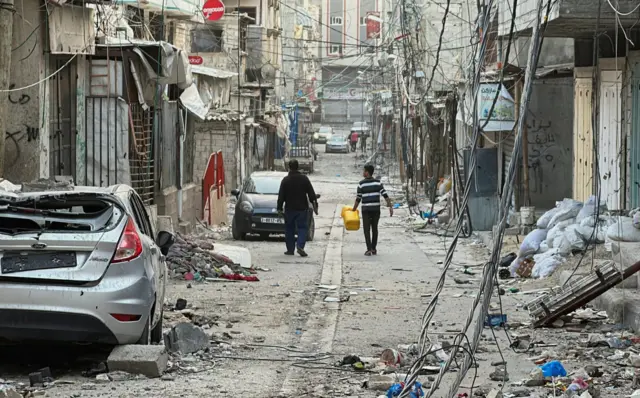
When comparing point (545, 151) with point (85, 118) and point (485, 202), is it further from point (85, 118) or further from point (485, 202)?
point (85, 118)

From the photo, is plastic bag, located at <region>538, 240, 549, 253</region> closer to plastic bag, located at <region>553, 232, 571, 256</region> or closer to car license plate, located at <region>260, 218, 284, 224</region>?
plastic bag, located at <region>553, 232, 571, 256</region>

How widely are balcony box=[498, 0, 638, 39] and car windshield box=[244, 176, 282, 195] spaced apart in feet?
27.4

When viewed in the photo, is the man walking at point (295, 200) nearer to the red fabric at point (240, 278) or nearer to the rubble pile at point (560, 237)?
the red fabric at point (240, 278)

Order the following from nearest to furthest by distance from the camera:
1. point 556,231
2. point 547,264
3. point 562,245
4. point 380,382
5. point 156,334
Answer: point 380,382 → point 156,334 → point 547,264 → point 562,245 → point 556,231

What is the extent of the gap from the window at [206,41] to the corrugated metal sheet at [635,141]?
32696 millimetres

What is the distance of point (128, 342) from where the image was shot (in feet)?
27.9

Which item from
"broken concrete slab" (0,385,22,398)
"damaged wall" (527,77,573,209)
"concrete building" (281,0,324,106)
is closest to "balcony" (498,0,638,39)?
"damaged wall" (527,77,573,209)

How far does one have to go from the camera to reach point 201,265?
16.6 meters

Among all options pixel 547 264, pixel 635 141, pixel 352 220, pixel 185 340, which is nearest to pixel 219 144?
pixel 352 220

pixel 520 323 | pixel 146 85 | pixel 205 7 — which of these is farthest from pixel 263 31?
pixel 520 323

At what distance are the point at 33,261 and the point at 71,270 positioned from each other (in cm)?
29

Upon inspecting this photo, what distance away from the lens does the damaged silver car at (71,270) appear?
7.97 metres

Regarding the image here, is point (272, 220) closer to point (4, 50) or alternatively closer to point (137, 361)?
point (4, 50)

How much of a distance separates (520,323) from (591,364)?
254 cm
